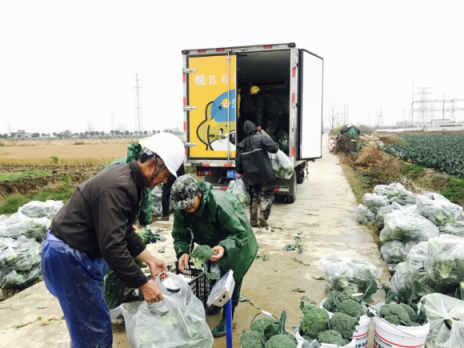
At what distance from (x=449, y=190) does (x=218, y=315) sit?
6.91 m

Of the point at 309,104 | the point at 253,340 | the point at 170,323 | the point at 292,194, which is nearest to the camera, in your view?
the point at 253,340

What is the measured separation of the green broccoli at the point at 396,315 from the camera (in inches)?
93.5

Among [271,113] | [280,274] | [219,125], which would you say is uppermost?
[271,113]

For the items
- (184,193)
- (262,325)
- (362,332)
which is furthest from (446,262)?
(184,193)

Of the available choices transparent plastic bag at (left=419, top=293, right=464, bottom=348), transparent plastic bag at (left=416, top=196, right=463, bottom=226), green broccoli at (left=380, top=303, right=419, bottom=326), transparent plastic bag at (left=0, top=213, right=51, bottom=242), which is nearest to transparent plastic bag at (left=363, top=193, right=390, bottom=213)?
transparent plastic bag at (left=416, top=196, right=463, bottom=226)

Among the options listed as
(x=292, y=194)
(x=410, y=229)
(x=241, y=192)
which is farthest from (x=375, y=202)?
(x=241, y=192)

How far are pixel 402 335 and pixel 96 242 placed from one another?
2.04m

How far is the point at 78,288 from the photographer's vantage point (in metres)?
2.21

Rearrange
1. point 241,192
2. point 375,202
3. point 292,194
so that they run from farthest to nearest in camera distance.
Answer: point 292,194 → point 241,192 → point 375,202

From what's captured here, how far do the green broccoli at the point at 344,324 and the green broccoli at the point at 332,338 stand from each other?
53mm

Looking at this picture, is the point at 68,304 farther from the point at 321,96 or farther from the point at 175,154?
the point at 321,96

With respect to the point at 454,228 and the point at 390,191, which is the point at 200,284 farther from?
the point at 390,191

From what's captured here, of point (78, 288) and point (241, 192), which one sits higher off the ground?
point (78, 288)

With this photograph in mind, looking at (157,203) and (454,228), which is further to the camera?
(157,203)
